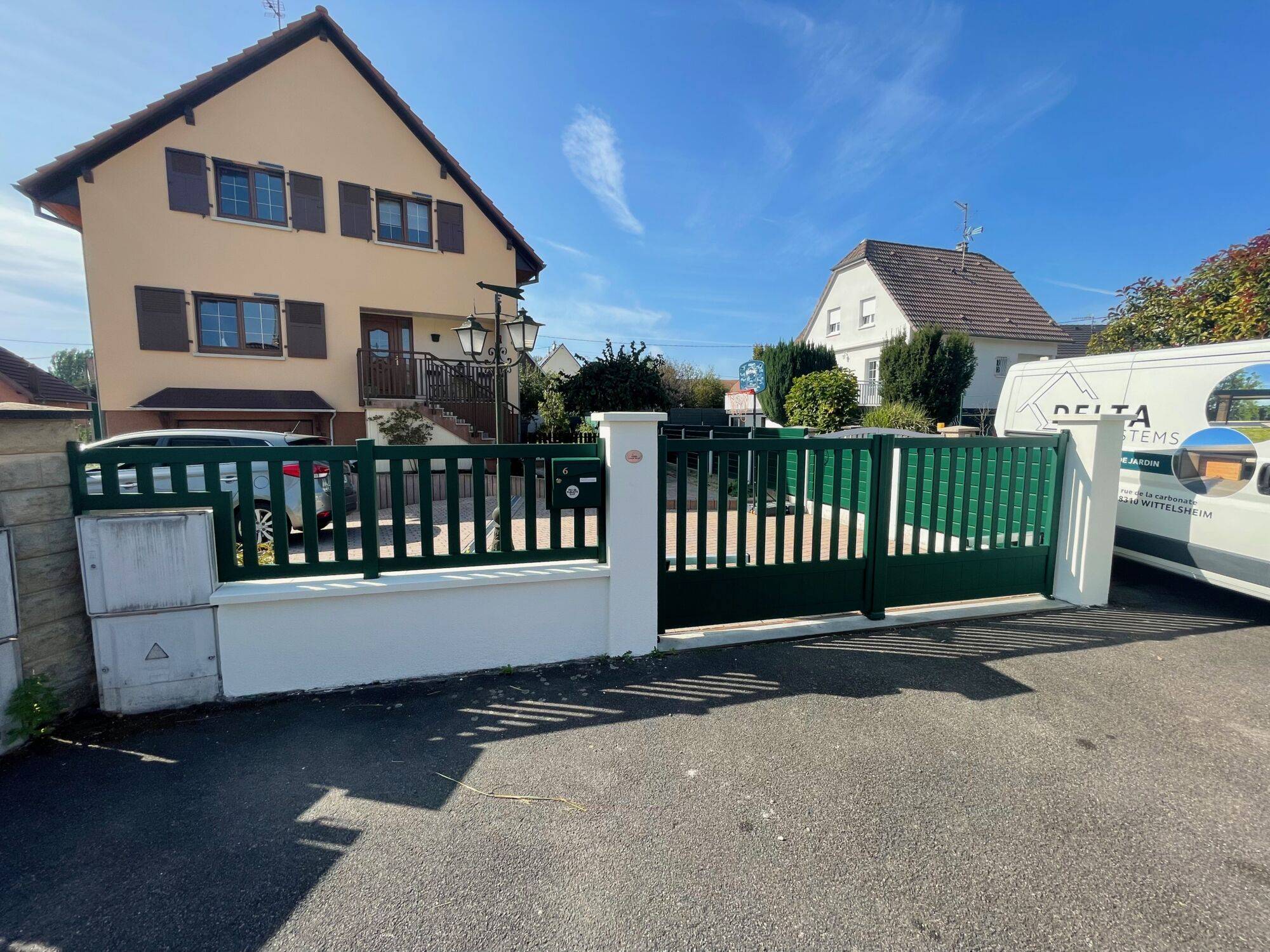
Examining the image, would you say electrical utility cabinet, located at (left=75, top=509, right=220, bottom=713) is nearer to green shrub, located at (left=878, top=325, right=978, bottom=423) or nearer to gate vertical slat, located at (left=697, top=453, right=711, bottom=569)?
gate vertical slat, located at (left=697, top=453, right=711, bottom=569)

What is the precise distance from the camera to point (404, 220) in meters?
13.8

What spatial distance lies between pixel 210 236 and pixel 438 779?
14503 millimetres

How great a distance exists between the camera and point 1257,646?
409 cm

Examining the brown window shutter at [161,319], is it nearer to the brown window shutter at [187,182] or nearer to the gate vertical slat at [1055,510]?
the brown window shutter at [187,182]

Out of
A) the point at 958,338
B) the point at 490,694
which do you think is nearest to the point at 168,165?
the point at 490,694

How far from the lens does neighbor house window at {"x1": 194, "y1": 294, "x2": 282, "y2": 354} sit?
12.4m

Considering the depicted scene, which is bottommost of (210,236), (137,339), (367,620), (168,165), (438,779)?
(438,779)

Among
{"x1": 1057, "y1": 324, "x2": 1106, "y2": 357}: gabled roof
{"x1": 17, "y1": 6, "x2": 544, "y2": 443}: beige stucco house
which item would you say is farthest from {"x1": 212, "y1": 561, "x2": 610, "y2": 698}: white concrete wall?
{"x1": 1057, "y1": 324, "x2": 1106, "y2": 357}: gabled roof

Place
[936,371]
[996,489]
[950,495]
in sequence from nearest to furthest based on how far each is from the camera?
[950,495] → [996,489] → [936,371]

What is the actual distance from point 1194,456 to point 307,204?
16.1 metres

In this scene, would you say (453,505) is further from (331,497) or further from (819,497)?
(819,497)

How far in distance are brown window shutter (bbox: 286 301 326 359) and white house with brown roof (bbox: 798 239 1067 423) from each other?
60.5 feet

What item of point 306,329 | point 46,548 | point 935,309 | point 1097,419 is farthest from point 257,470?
point 935,309

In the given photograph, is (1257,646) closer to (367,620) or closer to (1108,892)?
(1108,892)
